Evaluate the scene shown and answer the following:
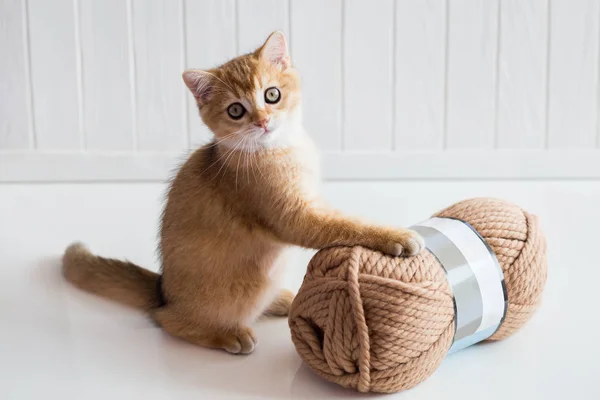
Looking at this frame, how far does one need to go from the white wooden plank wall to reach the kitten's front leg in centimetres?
Result: 67

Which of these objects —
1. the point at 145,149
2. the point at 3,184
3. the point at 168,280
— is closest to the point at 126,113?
the point at 145,149

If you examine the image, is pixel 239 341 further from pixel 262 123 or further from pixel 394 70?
pixel 394 70

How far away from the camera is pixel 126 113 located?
1.89m

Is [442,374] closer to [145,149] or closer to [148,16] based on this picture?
[145,149]

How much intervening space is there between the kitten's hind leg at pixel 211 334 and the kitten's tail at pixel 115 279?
3.9 inches

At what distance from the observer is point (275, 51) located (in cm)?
134

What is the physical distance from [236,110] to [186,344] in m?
0.47

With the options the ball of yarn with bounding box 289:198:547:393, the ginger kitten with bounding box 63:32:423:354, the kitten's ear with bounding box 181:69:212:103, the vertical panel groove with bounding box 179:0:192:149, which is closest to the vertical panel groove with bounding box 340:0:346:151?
the vertical panel groove with bounding box 179:0:192:149

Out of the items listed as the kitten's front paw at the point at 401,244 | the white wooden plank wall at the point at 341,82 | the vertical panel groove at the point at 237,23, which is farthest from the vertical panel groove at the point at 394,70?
A: the kitten's front paw at the point at 401,244

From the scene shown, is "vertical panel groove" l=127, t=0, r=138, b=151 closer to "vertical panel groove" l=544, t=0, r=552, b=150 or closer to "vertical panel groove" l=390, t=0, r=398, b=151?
"vertical panel groove" l=390, t=0, r=398, b=151

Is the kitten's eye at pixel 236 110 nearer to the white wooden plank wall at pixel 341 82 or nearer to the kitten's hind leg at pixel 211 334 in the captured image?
the kitten's hind leg at pixel 211 334

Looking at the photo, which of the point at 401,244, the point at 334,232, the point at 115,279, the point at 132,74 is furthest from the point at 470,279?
the point at 132,74

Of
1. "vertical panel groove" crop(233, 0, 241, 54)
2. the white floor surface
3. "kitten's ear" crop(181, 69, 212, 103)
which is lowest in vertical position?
the white floor surface

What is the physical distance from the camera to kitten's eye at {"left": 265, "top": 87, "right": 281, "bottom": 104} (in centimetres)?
130
